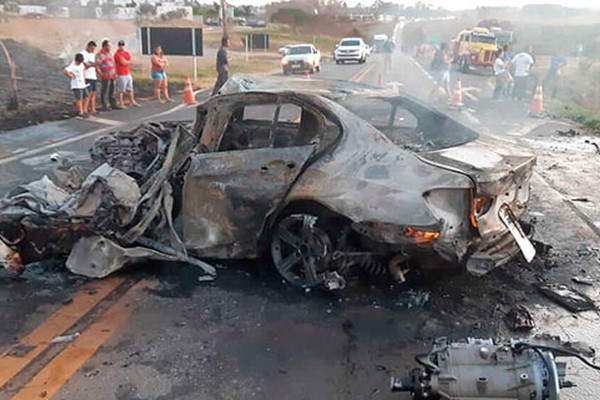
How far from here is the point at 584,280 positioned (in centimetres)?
567

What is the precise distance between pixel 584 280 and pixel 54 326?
4323 mm

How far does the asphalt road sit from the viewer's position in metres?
3.79

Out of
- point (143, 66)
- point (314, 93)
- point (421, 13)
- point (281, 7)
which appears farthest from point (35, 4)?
point (421, 13)

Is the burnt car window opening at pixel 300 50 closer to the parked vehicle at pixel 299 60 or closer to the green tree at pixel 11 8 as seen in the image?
the parked vehicle at pixel 299 60

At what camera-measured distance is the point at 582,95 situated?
888 inches

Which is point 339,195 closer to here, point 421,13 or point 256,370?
point 256,370

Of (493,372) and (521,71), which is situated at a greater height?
(493,372)

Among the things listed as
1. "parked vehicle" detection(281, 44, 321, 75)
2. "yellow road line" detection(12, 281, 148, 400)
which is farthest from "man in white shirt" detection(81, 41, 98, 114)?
"parked vehicle" detection(281, 44, 321, 75)

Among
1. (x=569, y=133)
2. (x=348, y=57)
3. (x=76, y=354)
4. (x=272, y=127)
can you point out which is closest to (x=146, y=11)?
(x=348, y=57)

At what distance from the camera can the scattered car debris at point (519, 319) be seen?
4633 mm

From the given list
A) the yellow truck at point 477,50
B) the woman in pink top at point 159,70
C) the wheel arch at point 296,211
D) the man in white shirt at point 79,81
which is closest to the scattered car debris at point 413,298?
the wheel arch at point 296,211

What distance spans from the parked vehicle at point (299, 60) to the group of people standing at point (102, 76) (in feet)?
49.3

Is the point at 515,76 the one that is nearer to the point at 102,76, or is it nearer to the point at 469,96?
the point at 469,96

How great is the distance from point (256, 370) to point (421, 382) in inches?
41.8
